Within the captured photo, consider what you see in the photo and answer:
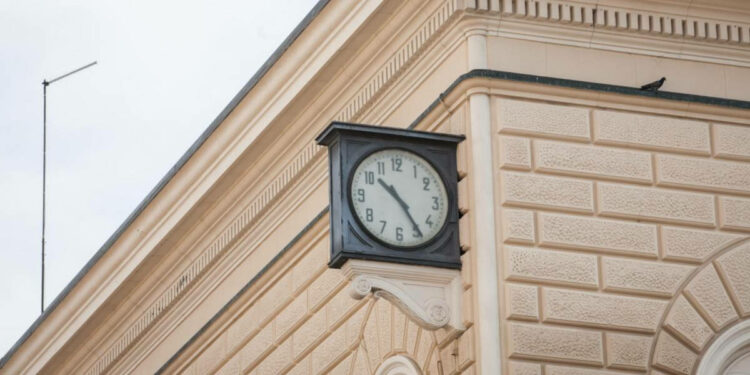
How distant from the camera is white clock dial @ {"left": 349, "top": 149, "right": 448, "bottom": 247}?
64.0 ft

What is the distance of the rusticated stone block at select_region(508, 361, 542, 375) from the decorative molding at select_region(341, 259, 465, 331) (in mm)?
582

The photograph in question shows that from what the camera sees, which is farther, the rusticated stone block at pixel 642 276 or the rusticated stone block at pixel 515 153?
the rusticated stone block at pixel 515 153

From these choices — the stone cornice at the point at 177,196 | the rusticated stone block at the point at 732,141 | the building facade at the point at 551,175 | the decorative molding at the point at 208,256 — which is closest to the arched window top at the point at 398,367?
the building facade at the point at 551,175

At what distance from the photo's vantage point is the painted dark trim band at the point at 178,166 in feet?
74.4

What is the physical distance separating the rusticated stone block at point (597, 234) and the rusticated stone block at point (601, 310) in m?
0.46

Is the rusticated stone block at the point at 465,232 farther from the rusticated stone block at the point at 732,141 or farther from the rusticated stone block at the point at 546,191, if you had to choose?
the rusticated stone block at the point at 732,141

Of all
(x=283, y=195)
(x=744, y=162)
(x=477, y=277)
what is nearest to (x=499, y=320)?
(x=477, y=277)

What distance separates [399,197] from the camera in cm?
1964

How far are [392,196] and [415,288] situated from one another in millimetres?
819

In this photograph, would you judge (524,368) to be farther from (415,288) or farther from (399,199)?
(399,199)

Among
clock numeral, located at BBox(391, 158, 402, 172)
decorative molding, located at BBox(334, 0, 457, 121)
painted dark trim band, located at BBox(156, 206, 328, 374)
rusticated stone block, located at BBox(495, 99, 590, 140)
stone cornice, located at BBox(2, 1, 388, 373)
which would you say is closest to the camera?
clock numeral, located at BBox(391, 158, 402, 172)

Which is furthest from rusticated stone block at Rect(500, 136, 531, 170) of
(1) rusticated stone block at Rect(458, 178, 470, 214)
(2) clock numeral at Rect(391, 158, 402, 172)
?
(2) clock numeral at Rect(391, 158, 402, 172)

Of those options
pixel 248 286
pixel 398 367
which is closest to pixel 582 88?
pixel 398 367

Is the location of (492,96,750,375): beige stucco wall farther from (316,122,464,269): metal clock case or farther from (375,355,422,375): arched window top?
(375,355,422,375): arched window top
